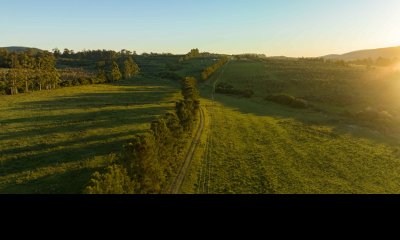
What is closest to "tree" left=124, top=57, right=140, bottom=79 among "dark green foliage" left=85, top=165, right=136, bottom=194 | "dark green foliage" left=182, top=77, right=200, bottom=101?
"dark green foliage" left=182, top=77, right=200, bottom=101

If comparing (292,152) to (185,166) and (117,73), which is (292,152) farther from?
(117,73)

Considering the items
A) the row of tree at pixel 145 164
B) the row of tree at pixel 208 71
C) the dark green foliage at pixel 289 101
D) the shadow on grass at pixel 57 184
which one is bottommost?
the shadow on grass at pixel 57 184

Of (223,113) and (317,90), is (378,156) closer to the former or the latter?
(223,113)

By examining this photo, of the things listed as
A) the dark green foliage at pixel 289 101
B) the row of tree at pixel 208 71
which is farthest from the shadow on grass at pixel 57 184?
the row of tree at pixel 208 71

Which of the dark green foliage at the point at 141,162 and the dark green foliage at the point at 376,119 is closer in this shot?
the dark green foliage at the point at 141,162

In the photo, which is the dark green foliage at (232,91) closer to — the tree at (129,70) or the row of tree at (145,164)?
the tree at (129,70)

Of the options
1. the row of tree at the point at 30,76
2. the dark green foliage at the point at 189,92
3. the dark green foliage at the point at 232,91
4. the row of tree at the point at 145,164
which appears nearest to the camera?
the row of tree at the point at 145,164

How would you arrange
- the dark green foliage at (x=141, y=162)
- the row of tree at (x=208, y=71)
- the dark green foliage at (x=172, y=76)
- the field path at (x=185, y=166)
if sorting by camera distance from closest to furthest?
the dark green foliage at (x=141, y=162) < the field path at (x=185, y=166) < the row of tree at (x=208, y=71) < the dark green foliage at (x=172, y=76)

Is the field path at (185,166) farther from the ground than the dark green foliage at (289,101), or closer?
closer

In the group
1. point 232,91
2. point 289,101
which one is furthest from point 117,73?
point 289,101
